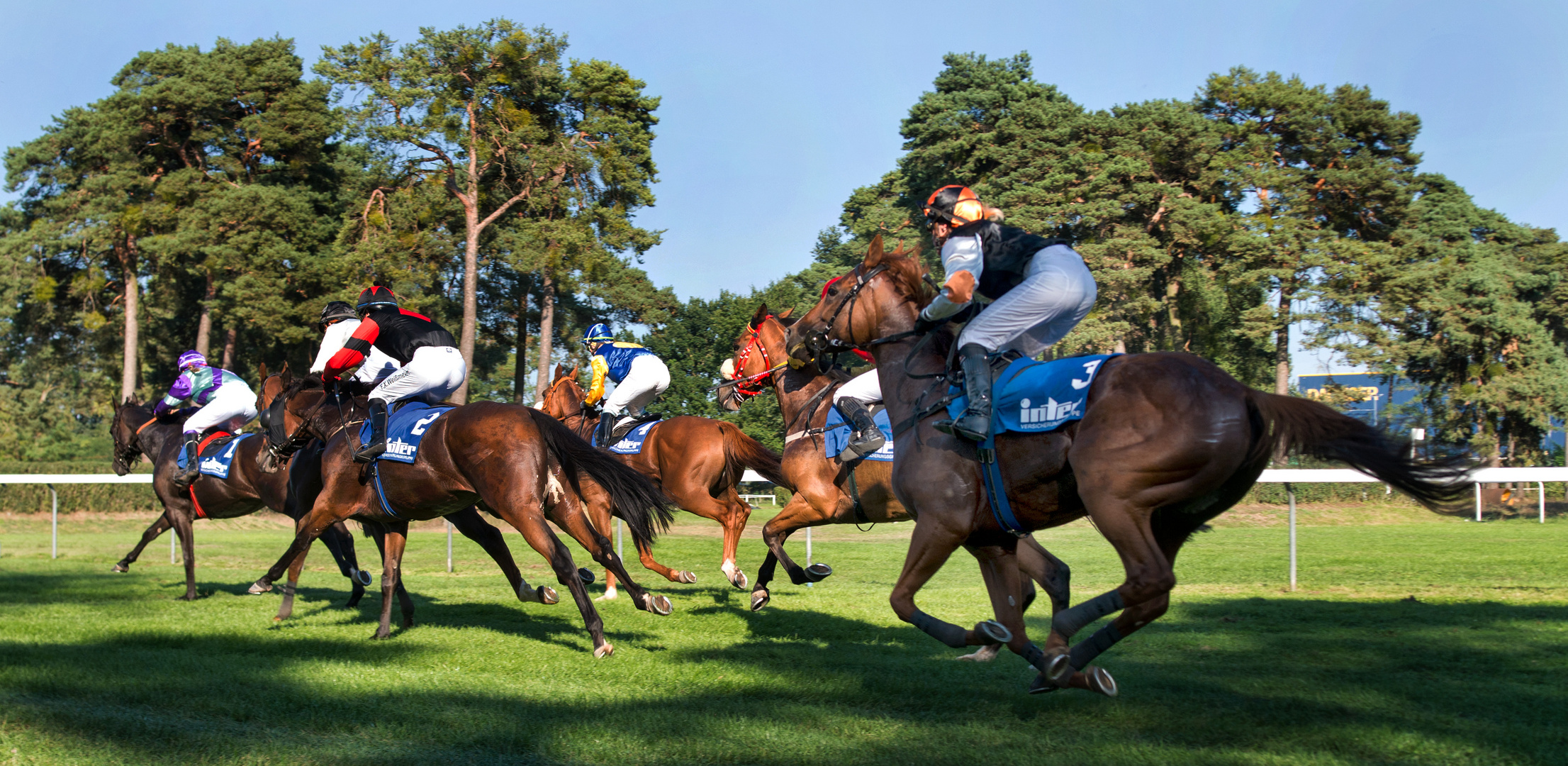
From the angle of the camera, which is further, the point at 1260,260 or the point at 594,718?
the point at 1260,260

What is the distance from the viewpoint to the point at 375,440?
7625 millimetres

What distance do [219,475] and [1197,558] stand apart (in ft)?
37.5

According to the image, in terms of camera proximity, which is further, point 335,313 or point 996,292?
point 335,313

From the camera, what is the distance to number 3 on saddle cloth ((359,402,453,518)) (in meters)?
7.50

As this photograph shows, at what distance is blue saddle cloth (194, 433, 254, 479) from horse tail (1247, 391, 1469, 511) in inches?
379

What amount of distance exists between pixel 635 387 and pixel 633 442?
0.75 metres

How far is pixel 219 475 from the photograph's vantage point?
1066 centimetres

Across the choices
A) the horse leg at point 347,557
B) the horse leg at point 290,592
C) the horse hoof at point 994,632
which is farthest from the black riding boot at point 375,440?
the horse hoof at point 994,632

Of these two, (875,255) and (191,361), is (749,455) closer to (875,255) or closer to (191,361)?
(875,255)

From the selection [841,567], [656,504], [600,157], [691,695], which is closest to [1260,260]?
[600,157]

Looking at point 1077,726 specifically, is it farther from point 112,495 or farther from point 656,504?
point 112,495

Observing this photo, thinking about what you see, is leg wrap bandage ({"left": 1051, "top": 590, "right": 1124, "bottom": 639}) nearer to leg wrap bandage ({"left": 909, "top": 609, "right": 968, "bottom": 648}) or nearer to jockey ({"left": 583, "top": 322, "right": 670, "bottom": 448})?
leg wrap bandage ({"left": 909, "top": 609, "right": 968, "bottom": 648})

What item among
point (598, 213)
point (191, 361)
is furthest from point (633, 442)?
point (598, 213)

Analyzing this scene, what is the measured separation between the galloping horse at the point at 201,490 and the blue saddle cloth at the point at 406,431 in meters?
1.58
